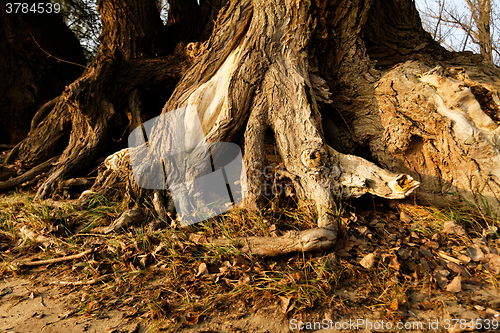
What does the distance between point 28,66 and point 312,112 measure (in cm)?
582

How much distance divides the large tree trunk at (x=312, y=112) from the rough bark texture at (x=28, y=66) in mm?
1903

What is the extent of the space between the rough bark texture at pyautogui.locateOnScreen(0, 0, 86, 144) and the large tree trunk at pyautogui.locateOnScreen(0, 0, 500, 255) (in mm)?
1903

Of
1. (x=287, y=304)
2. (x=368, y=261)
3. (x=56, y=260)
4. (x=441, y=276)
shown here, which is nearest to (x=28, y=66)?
(x=56, y=260)

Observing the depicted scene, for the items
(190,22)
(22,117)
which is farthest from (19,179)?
(190,22)

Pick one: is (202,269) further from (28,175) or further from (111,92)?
(28,175)

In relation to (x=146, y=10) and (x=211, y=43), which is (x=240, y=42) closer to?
(x=211, y=43)

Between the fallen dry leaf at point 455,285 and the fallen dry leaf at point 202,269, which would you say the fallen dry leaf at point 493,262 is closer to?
the fallen dry leaf at point 455,285

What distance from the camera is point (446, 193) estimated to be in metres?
3.07

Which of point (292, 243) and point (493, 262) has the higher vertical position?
point (292, 243)

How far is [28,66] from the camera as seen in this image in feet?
18.4

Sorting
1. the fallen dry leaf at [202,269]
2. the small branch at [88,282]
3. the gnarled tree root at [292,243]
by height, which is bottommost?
the small branch at [88,282]

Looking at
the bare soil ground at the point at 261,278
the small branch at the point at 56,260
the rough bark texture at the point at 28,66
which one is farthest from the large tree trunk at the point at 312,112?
the rough bark texture at the point at 28,66

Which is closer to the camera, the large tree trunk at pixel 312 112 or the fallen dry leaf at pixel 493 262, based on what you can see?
the fallen dry leaf at pixel 493 262

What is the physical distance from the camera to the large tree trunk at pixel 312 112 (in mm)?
2904
